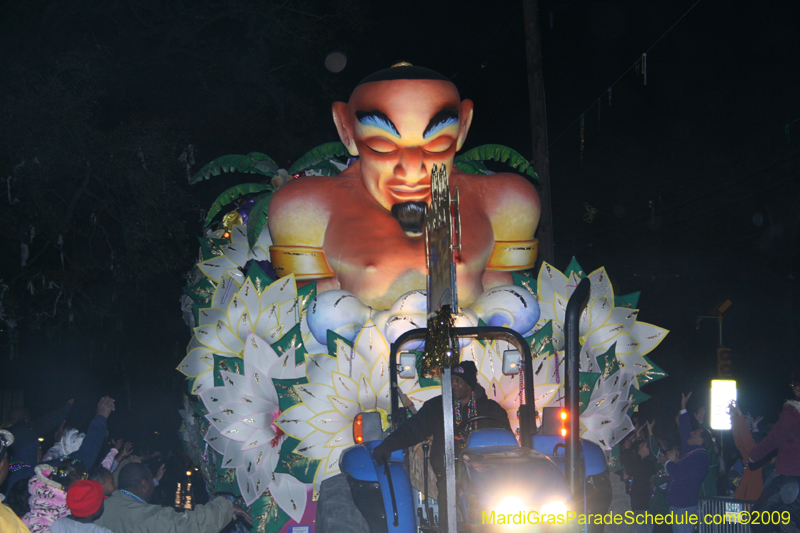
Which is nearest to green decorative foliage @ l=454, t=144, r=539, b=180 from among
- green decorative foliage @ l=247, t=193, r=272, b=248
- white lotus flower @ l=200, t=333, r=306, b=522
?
green decorative foliage @ l=247, t=193, r=272, b=248

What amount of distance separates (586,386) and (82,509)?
3751mm

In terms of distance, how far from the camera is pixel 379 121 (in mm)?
6559

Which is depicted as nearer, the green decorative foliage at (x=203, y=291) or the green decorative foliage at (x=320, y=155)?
the green decorative foliage at (x=203, y=291)

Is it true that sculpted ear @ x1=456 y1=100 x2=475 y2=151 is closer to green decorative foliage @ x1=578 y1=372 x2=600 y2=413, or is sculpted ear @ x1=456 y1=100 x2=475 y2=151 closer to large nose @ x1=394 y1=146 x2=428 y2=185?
large nose @ x1=394 y1=146 x2=428 y2=185

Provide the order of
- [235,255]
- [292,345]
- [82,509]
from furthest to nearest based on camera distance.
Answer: [235,255] → [292,345] → [82,509]

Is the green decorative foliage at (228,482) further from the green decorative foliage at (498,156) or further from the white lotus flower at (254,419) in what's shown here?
the green decorative foliage at (498,156)

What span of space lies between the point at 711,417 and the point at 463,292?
525 cm

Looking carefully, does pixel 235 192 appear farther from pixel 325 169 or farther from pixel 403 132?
pixel 403 132

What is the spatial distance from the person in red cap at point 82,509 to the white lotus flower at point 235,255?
2.97 metres

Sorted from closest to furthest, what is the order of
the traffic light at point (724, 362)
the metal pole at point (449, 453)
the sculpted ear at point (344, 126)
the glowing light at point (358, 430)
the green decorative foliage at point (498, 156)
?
the metal pole at point (449, 453) → the glowing light at point (358, 430) → the sculpted ear at point (344, 126) → the green decorative foliage at point (498, 156) → the traffic light at point (724, 362)

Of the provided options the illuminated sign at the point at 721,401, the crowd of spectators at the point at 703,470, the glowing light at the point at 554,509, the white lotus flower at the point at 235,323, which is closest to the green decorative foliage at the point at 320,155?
the white lotus flower at the point at 235,323

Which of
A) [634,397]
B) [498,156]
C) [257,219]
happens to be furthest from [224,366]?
[498,156]

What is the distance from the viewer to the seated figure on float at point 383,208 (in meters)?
6.54

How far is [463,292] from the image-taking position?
665 cm
